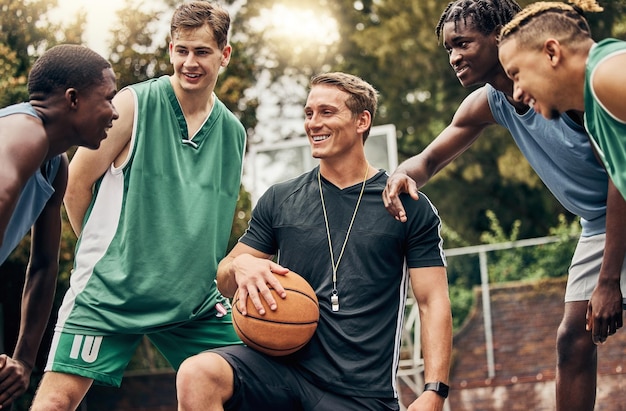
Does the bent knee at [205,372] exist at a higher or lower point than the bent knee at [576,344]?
higher

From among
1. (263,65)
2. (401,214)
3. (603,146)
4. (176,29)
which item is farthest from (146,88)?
(263,65)

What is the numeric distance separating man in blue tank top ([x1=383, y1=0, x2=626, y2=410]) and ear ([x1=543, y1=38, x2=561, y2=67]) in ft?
2.68

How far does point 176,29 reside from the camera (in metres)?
5.52

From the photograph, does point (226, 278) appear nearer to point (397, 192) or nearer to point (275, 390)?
point (275, 390)

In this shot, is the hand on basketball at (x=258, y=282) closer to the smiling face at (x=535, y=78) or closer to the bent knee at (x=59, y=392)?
the bent knee at (x=59, y=392)

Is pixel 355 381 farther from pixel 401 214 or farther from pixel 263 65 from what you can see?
pixel 263 65

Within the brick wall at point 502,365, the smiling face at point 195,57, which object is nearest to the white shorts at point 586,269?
the smiling face at point 195,57

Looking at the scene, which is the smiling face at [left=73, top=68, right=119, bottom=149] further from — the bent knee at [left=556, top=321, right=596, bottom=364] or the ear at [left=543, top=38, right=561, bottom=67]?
the bent knee at [left=556, top=321, right=596, bottom=364]

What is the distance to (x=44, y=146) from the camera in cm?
404

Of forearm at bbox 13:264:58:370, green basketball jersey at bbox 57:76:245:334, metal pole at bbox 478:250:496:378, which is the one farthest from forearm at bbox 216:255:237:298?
metal pole at bbox 478:250:496:378

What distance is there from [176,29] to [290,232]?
1.35 metres

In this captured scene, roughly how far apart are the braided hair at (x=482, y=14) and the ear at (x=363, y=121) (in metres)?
0.65

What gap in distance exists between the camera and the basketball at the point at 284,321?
466 centimetres

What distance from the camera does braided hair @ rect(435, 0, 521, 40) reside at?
17.0 feet
